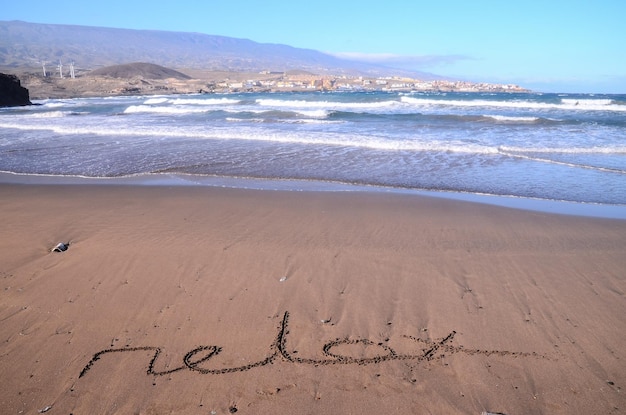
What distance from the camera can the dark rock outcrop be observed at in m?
41.0

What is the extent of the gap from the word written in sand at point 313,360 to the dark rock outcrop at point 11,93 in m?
47.4

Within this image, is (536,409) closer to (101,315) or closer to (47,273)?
(101,315)

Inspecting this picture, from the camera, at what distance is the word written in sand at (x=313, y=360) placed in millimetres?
3156

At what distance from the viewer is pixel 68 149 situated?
531 inches

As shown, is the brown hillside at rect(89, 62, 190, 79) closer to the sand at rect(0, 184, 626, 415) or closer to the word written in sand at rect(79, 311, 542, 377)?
the sand at rect(0, 184, 626, 415)

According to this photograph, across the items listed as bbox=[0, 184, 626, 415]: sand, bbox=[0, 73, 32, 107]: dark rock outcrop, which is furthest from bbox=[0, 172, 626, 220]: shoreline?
bbox=[0, 73, 32, 107]: dark rock outcrop

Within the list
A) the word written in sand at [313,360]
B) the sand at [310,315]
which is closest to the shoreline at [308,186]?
the sand at [310,315]

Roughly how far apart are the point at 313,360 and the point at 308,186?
5854 mm

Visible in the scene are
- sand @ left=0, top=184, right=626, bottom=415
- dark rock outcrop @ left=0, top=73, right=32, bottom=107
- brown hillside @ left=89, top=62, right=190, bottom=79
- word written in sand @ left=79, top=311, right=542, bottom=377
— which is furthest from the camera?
brown hillside @ left=89, top=62, right=190, bottom=79

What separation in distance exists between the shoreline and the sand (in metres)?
0.91

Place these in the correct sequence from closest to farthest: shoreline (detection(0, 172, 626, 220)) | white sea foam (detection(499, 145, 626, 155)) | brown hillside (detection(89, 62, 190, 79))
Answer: shoreline (detection(0, 172, 626, 220)) < white sea foam (detection(499, 145, 626, 155)) < brown hillside (detection(89, 62, 190, 79))

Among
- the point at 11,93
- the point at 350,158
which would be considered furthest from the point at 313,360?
the point at 11,93

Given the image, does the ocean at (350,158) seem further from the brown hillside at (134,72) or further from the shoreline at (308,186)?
the brown hillside at (134,72)

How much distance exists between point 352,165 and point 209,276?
697 centimetres
